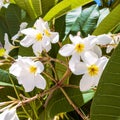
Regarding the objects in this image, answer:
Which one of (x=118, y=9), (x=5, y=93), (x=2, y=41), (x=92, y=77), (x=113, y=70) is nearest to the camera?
(x=113, y=70)

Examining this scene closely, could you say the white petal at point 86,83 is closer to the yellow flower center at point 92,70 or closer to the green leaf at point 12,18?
the yellow flower center at point 92,70

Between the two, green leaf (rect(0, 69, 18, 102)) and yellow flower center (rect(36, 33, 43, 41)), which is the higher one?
yellow flower center (rect(36, 33, 43, 41))

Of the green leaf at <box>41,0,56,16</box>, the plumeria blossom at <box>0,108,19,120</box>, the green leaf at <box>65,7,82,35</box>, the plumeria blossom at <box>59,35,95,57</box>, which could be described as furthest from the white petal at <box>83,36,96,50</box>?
the green leaf at <box>41,0,56,16</box>

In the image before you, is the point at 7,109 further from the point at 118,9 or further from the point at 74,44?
the point at 118,9

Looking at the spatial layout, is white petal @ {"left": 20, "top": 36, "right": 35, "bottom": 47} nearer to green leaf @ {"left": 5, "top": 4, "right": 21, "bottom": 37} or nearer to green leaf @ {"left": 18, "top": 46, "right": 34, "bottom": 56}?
green leaf @ {"left": 18, "top": 46, "right": 34, "bottom": 56}

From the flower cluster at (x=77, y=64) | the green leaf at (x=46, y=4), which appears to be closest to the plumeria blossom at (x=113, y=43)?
the flower cluster at (x=77, y=64)

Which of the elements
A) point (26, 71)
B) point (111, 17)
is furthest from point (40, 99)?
point (111, 17)

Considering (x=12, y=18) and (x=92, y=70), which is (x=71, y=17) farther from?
(x=92, y=70)
